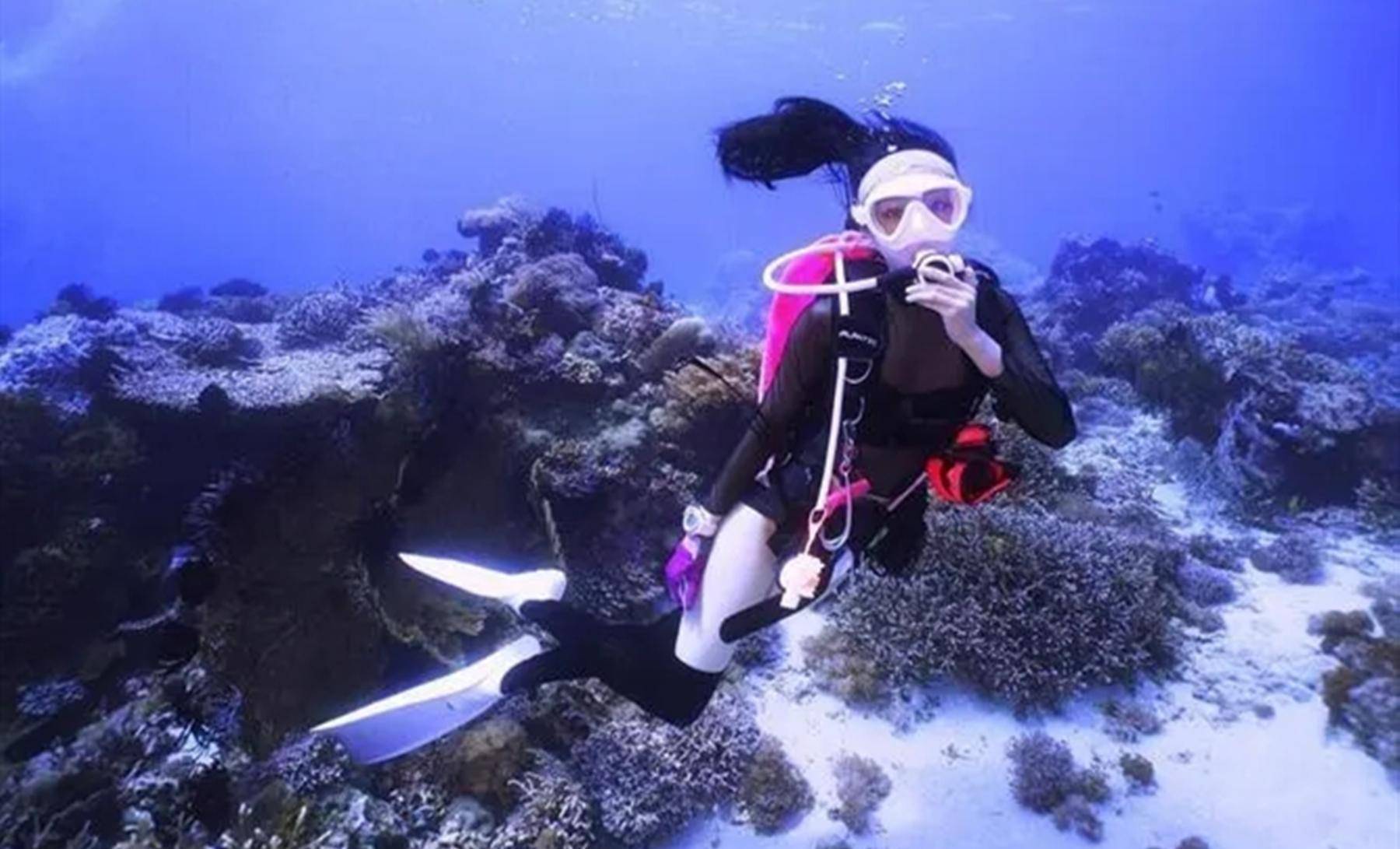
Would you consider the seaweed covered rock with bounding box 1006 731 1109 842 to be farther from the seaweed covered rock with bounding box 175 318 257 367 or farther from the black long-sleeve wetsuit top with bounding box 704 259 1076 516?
the seaweed covered rock with bounding box 175 318 257 367

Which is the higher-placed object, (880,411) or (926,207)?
(926,207)

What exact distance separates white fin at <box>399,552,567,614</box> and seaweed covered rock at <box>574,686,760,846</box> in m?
1.66

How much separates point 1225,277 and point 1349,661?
63.9ft

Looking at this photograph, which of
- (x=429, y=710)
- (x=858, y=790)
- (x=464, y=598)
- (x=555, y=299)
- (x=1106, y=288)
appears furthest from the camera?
(x=1106, y=288)

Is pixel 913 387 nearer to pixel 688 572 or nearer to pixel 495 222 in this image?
pixel 688 572

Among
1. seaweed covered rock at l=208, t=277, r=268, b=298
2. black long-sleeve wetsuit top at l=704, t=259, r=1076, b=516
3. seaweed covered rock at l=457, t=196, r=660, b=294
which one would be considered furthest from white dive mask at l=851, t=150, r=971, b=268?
seaweed covered rock at l=208, t=277, r=268, b=298

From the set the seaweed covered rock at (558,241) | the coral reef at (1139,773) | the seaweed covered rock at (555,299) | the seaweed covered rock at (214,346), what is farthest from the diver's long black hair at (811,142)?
the seaweed covered rock at (214,346)

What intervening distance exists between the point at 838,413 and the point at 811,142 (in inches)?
54.6

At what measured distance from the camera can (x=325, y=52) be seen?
94.6 meters

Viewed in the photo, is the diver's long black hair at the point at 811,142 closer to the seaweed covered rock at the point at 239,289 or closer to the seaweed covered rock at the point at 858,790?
the seaweed covered rock at the point at 858,790

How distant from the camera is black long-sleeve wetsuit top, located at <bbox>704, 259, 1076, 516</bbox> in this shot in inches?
130

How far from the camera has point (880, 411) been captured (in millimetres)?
3488

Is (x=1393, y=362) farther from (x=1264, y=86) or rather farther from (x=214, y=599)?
(x=1264, y=86)

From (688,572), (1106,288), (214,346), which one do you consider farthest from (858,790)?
(1106,288)
